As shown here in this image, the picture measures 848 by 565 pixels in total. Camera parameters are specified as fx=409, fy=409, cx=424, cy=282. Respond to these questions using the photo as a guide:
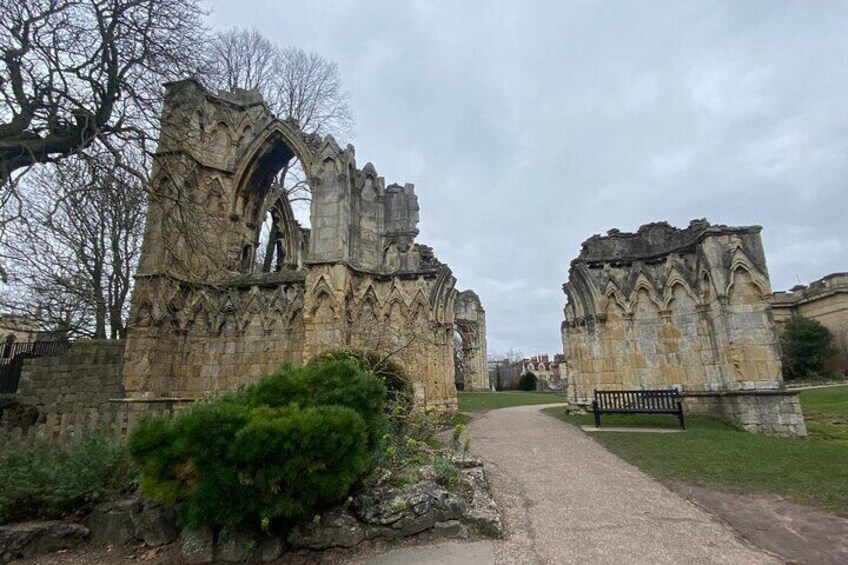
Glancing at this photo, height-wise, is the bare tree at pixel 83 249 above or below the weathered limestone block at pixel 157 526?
above

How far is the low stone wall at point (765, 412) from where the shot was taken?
8727mm

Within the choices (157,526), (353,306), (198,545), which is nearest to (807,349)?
(353,306)

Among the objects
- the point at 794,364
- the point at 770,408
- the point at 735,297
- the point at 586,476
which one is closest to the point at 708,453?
the point at 586,476

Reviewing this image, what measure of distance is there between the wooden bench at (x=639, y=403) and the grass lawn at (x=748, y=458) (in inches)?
23.5

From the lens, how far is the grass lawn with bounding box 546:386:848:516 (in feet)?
16.4

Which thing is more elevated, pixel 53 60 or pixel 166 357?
pixel 53 60

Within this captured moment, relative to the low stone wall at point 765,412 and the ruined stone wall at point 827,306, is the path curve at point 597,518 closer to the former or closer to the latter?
the low stone wall at point 765,412

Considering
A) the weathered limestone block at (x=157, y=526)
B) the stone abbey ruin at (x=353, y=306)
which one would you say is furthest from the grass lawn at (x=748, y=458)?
the weathered limestone block at (x=157, y=526)

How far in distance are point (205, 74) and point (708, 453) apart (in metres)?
11.6

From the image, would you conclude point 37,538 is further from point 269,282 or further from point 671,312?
point 671,312

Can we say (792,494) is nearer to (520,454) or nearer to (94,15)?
(520,454)

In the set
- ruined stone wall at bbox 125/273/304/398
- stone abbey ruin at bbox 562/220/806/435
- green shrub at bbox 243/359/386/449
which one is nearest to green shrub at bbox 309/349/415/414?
green shrub at bbox 243/359/386/449

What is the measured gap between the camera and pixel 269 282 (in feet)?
40.8

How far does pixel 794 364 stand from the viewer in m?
25.2
